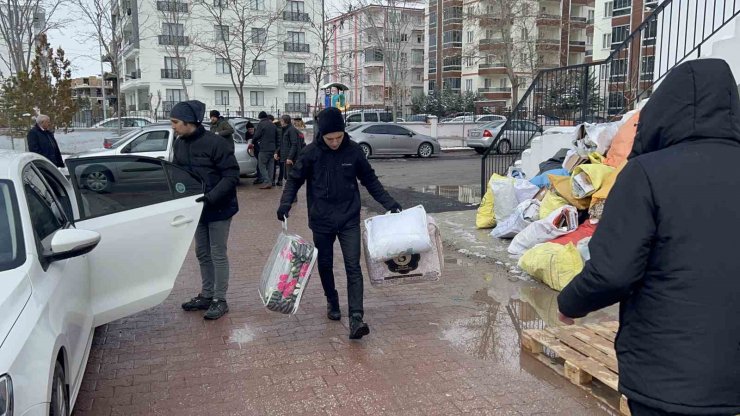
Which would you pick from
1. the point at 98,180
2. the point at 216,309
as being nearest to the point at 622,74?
the point at 216,309

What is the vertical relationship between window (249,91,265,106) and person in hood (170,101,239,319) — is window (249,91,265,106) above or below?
above

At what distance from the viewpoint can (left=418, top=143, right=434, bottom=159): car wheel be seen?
950 inches

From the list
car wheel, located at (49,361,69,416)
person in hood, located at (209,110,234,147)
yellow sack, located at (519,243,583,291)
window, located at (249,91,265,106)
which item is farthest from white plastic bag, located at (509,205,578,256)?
window, located at (249,91,265,106)

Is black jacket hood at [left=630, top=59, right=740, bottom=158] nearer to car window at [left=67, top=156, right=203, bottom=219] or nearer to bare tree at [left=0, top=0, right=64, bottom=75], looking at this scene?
car window at [left=67, top=156, right=203, bottom=219]

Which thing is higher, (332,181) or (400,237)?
(332,181)

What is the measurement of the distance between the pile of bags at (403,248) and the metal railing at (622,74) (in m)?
5.62

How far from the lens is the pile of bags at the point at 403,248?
180 inches

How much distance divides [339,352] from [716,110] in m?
3.21

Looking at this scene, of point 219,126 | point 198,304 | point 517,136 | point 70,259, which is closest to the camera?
point 70,259

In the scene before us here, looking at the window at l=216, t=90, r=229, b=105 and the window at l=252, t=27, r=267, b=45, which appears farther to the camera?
the window at l=216, t=90, r=229, b=105

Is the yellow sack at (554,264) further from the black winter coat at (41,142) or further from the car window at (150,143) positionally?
the car window at (150,143)

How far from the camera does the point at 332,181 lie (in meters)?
4.76

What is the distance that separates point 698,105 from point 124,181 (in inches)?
158

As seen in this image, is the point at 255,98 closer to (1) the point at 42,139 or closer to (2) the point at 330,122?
(1) the point at 42,139
